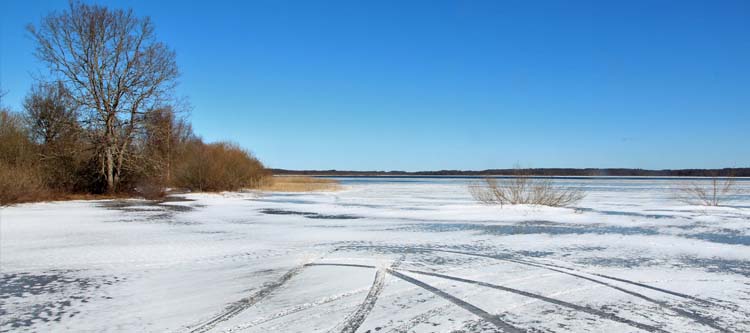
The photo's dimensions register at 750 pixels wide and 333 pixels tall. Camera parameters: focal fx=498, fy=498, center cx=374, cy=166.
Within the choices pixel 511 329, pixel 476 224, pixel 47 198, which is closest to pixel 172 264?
pixel 511 329

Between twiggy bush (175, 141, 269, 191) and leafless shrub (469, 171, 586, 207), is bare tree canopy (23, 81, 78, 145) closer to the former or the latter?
twiggy bush (175, 141, 269, 191)

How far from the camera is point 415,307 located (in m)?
4.77

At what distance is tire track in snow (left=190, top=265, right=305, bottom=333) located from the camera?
4.16 metres

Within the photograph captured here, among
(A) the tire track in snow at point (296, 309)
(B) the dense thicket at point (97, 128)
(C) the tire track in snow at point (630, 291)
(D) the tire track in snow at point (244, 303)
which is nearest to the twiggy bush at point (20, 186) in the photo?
(B) the dense thicket at point (97, 128)

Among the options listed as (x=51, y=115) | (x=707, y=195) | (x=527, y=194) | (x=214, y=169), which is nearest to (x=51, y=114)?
(x=51, y=115)

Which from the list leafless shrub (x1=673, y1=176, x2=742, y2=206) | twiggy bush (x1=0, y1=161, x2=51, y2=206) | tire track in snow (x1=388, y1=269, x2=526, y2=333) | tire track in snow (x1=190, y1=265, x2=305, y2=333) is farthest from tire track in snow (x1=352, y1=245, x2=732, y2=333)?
leafless shrub (x1=673, y1=176, x2=742, y2=206)

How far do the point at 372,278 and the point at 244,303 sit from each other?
5.59 ft

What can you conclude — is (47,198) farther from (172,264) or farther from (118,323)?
(118,323)

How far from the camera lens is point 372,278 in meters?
6.06

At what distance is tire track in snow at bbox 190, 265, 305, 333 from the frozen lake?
18 mm

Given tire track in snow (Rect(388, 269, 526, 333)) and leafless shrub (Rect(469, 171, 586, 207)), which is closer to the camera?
tire track in snow (Rect(388, 269, 526, 333))

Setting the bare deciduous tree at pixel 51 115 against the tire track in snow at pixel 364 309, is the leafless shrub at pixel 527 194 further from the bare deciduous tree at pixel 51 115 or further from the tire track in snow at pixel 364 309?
the bare deciduous tree at pixel 51 115

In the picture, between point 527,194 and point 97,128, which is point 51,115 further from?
point 527,194

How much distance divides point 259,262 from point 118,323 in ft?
10.0
